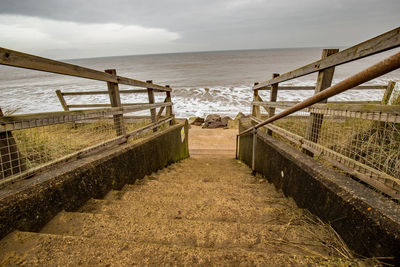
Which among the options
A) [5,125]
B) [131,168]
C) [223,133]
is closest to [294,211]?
[131,168]

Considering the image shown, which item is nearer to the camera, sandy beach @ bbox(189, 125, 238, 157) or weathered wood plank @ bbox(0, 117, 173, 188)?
weathered wood plank @ bbox(0, 117, 173, 188)

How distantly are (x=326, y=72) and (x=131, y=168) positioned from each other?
2764mm

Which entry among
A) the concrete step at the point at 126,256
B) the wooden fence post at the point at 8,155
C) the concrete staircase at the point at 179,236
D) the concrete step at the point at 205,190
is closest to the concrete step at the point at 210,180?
the concrete step at the point at 205,190

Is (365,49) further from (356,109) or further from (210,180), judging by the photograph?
(210,180)

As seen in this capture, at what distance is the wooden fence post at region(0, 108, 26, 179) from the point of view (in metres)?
1.54

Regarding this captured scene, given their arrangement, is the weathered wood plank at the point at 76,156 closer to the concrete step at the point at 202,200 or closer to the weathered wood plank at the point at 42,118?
the weathered wood plank at the point at 42,118

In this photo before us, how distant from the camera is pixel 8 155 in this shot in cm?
164

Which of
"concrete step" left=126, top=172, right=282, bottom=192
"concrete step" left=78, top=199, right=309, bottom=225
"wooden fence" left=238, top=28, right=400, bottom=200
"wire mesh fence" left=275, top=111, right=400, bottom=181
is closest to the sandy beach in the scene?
"concrete step" left=126, top=172, right=282, bottom=192

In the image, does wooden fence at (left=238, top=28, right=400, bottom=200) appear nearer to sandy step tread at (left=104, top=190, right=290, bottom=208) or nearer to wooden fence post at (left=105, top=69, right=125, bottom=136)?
sandy step tread at (left=104, top=190, right=290, bottom=208)

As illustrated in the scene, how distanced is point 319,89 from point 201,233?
2078 mm

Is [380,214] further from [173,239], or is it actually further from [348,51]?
[348,51]

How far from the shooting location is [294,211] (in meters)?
1.66

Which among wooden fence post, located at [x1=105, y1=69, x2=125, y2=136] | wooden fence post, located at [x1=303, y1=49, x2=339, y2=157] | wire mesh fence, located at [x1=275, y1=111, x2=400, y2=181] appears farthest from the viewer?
wooden fence post, located at [x1=105, y1=69, x2=125, y2=136]

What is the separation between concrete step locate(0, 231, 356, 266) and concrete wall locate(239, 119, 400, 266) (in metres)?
0.28
